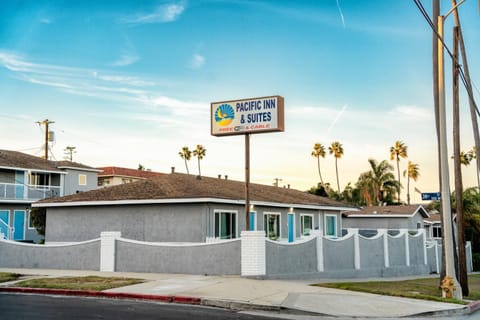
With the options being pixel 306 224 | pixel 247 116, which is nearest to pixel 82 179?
pixel 306 224

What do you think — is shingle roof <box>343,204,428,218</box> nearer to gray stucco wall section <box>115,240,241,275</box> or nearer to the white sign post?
the white sign post

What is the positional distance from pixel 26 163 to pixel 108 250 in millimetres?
26952

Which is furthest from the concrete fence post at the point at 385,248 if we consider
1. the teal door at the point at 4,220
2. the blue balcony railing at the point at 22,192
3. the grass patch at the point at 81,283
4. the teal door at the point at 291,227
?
the blue balcony railing at the point at 22,192

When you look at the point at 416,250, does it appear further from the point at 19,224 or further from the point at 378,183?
the point at 378,183

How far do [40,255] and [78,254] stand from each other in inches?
90.5

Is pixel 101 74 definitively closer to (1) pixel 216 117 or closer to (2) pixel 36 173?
(1) pixel 216 117

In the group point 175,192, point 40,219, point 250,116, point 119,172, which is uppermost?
point 119,172

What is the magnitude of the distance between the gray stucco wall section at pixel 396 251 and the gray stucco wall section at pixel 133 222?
1152 centimetres

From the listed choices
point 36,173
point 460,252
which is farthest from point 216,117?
point 36,173

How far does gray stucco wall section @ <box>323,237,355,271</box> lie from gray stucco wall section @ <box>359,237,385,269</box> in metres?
1.13

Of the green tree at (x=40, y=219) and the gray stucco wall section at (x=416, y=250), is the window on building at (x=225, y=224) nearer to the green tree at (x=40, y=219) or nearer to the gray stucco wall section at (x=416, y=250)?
the gray stucco wall section at (x=416, y=250)

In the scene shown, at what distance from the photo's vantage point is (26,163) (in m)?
45.5

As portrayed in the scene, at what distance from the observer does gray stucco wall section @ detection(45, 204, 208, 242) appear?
24391mm

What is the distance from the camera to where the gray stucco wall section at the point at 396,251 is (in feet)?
98.6
